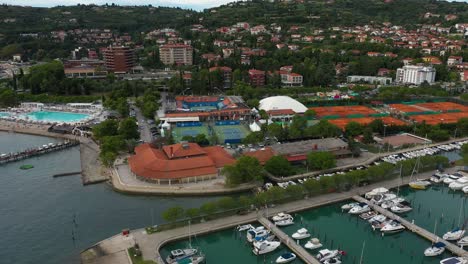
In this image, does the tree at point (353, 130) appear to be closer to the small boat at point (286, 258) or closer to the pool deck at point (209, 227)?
the pool deck at point (209, 227)

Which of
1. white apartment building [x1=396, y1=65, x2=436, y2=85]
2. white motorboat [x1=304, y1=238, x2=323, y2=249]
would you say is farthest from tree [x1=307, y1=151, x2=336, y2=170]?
white apartment building [x1=396, y1=65, x2=436, y2=85]

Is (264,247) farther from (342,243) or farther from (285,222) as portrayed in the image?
(342,243)

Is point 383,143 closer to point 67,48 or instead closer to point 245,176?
point 245,176

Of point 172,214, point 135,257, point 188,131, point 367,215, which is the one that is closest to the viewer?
point 135,257

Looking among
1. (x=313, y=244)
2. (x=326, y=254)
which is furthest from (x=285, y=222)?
(x=326, y=254)

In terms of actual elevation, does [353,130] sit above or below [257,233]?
above

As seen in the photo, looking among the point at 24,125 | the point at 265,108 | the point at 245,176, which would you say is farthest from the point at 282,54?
the point at 245,176
